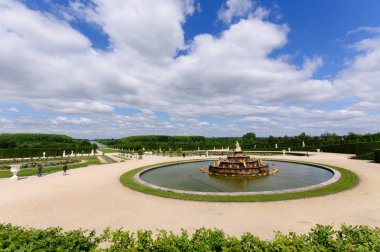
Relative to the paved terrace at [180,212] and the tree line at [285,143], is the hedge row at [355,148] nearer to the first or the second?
the tree line at [285,143]

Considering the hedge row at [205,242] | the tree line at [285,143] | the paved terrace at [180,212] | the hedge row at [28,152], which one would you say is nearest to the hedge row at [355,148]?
the tree line at [285,143]

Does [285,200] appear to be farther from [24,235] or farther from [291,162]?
[291,162]

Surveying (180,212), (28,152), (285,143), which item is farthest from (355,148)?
(28,152)

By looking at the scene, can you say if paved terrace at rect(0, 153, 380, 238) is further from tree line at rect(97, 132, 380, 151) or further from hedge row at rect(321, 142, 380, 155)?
tree line at rect(97, 132, 380, 151)

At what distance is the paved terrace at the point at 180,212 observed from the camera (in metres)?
8.70

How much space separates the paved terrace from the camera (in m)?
8.70

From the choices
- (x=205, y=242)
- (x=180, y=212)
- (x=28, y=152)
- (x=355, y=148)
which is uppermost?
(x=355, y=148)

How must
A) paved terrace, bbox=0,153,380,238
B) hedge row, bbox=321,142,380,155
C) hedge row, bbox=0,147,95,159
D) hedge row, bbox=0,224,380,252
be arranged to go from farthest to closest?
hedge row, bbox=0,147,95,159
hedge row, bbox=321,142,380,155
paved terrace, bbox=0,153,380,238
hedge row, bbox=0,224,380,252

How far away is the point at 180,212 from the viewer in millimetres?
10320

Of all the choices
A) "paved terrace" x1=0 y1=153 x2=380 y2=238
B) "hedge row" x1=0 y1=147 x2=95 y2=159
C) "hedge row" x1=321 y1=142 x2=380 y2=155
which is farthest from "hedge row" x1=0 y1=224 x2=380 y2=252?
"hedge row" x1=0 y1=147 x2=95 y2=159

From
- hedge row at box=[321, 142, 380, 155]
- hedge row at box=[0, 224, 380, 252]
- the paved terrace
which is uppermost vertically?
hedge row at box=[321, 142, 380, 155]

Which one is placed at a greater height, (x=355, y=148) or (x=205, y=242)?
(x=355, y=148)

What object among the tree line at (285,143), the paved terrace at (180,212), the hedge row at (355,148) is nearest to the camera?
the paved terrace at (180,212)

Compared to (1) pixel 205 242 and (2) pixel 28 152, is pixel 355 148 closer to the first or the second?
(1) pixel 205 242
